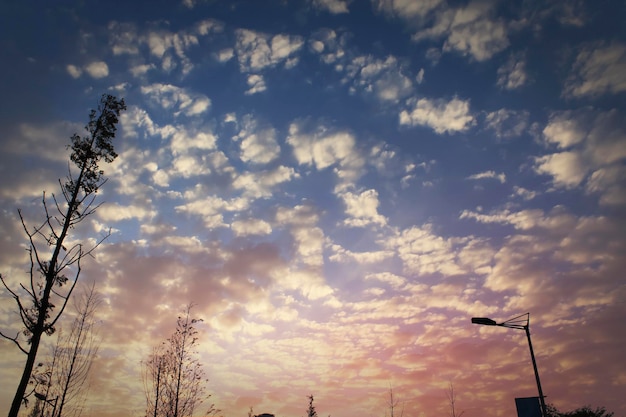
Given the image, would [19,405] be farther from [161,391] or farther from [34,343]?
[161,391]

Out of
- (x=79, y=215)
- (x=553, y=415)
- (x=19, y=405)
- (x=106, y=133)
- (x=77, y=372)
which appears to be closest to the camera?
(x=19, y=405)

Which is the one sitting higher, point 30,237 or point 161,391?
point 30,237

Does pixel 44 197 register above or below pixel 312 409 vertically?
above

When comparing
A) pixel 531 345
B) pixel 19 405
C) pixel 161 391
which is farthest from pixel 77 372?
pixel 531 345

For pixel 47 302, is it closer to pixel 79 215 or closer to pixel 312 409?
pixel 79 215

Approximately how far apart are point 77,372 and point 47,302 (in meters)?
14.2

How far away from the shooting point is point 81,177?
13727mm

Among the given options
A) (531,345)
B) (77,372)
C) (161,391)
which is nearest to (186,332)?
(161,391)

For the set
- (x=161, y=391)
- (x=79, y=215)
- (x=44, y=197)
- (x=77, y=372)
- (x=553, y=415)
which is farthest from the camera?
(x=553, y=415)

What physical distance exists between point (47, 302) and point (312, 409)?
57.2 m

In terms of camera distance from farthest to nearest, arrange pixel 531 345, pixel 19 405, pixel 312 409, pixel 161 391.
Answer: pixel 312 409 → pixel 161 391 → pixel 531 345 → pixel 19 405

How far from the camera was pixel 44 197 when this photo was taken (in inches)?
456

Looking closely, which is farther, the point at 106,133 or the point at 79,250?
the point at 106,133

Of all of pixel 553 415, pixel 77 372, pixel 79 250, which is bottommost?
pixel 553 415
